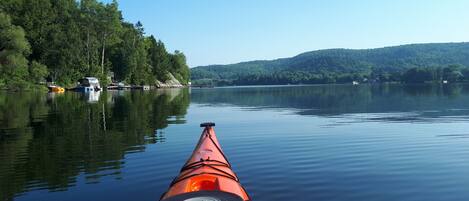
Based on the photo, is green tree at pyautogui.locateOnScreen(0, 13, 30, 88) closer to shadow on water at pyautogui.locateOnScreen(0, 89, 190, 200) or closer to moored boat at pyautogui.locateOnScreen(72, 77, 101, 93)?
moored boat at pyautogui.locateOnScreen(72, 77, 101, 93)

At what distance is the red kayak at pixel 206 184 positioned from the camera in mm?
9750

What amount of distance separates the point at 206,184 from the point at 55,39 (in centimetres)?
11670

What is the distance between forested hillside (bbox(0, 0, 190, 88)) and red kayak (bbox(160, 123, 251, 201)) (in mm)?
96950

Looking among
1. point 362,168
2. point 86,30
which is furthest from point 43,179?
point 86,30

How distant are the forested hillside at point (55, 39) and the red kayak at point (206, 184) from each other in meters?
96.9

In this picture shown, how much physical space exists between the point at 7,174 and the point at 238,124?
20.9m

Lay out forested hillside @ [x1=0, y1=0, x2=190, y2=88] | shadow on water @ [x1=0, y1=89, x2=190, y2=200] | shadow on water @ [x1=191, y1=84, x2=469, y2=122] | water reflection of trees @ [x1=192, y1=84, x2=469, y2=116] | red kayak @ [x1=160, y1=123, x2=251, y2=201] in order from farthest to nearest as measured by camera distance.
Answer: forested hillside @ [x1=0, y1=0, x2=190, y2=88] → water reflection of trees @ [x1=192, y1=84, x2=469, y2=116] → shadow on water @ [x1=191, y1=84, x2=469, y2=122] → shadow on water @ [x1=0, y1=89, x2=190, y2=200] → red kayak @ [x1=160, y1=123, x2=251, y2=201]

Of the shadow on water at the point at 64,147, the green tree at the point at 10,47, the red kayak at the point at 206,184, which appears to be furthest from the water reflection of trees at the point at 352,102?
the green tree at the point at 10,47

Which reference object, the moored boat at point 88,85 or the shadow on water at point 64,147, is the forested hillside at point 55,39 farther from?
the shadow on water at point 64,147

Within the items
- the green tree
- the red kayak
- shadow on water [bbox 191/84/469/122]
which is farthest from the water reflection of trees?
the green tree

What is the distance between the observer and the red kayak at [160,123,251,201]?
9.75 meters

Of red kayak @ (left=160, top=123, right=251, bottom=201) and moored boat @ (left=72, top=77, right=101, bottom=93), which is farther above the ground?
moored boat @ (left=72, top=77, right=101, bottom=93)

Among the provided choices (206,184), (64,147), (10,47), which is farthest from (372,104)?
(10,47)

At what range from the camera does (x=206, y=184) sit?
423 inches
